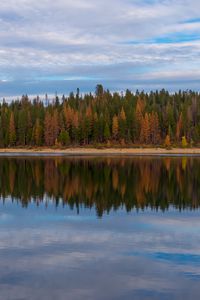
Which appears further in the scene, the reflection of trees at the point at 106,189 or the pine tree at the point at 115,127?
the pine tree at the point at 115,127

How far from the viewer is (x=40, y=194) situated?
120 ft

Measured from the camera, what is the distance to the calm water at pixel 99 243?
15.1 metres

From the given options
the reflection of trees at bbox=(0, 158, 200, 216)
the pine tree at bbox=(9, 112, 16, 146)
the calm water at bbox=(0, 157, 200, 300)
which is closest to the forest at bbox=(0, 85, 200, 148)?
the pine tree at bbox=(9, 112, 16, 146)

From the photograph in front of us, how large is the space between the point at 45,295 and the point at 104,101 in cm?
15767

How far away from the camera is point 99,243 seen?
807 inches

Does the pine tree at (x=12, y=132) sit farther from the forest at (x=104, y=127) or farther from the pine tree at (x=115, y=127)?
the pine tree at (x=115, y=127)

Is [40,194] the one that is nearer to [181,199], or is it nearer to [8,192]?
[8,192]

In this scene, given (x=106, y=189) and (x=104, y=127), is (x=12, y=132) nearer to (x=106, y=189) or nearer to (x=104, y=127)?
(x=104, y=127)

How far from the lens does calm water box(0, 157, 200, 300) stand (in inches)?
593

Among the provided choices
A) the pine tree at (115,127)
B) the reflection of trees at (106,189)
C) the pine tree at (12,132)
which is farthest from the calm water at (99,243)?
the pine tree at (12,132)

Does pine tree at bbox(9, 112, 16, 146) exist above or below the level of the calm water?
below

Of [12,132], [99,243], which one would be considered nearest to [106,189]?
[99,243]

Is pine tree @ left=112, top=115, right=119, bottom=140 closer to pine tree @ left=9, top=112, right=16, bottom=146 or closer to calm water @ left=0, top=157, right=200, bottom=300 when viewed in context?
pine tree @ left=9, top=112, right=16, bottom=146

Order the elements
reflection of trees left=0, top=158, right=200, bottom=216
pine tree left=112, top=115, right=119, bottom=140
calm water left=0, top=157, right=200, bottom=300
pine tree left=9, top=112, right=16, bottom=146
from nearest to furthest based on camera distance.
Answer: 1. calm water left=0, top=157, right=200, bottom=300
2. reflection of trees left=0, top=158, right=200, bottom=216
3. pine tree left=112, top=115, right=119, bottom=140
4. pine tree left=9, top=112, right=16, bottom=146
